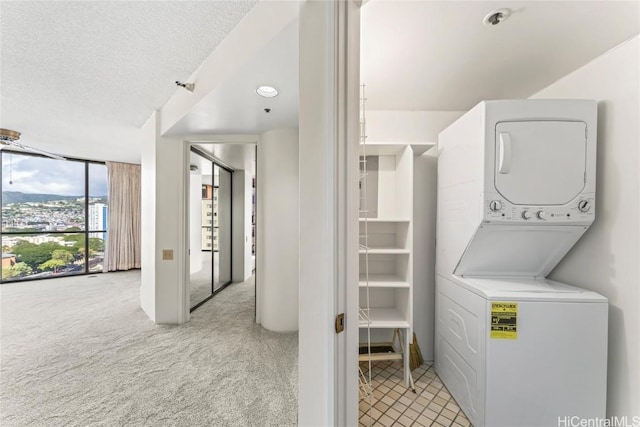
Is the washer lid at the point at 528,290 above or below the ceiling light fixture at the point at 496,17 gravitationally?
below

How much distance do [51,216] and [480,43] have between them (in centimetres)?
663

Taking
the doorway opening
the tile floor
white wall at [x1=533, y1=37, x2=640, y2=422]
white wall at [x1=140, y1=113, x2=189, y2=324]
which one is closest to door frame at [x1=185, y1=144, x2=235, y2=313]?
the doorway opening

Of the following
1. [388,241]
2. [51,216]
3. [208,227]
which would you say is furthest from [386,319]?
[51,216]

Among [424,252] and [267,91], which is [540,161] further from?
A: [267,91]

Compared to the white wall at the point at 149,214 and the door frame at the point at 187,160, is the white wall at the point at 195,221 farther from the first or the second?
the white wall at the point at 149,214

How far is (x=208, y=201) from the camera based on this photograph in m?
3.54

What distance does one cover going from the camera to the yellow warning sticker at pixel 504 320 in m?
1.42

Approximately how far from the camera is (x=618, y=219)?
1422 millimetres

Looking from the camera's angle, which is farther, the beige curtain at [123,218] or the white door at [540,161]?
the beige curtain at [123,218]

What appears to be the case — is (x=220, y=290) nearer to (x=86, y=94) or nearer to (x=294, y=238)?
(x=294, y=238)

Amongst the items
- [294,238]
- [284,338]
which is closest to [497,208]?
[294,238]

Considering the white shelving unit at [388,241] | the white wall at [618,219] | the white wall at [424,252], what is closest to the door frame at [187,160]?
the white shelving unit at [388,241]

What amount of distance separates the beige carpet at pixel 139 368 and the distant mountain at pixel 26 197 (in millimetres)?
1917

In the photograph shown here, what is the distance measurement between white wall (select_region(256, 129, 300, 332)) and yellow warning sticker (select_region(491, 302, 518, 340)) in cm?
174
